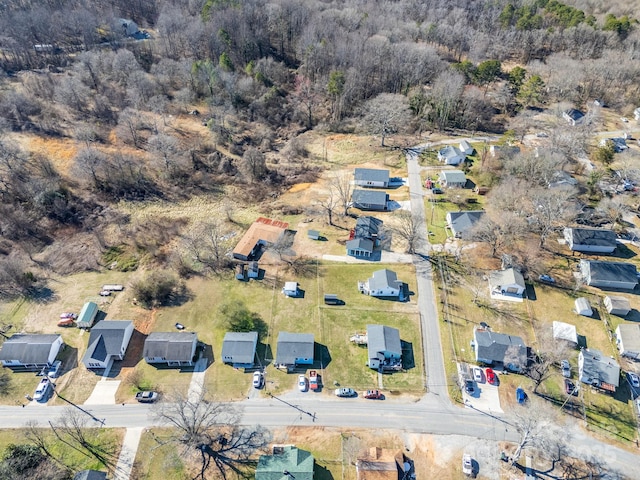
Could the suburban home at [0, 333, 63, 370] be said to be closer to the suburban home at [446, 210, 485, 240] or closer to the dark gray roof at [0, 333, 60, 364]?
the dark gray roof at [0, 333, 60, 364]

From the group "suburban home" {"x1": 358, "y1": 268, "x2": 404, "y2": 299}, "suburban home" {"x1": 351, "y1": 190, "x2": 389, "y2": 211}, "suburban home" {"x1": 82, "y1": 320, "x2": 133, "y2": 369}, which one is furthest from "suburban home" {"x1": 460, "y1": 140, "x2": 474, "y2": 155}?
"suburban home" {"x1": 82, "y1": 320, "x2": 133, "y2": 369}

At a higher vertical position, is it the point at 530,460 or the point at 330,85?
the point at 330,85

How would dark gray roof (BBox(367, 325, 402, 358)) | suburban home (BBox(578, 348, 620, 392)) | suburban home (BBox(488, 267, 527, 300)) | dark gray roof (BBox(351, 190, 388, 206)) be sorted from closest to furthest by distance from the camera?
suburban home (BBox(578, 348, 620, 392)), dark gray roof (BBox(367, 325, 402, 358)), suburban home (BBox(488, 267, 527, 300)), dark gray roof (BBox(351, 190, 388, 206))

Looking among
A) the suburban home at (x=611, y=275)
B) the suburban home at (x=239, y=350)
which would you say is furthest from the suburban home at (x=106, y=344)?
the suburban home at (x=611, y=275)

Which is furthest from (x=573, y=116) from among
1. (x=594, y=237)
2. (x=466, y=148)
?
(x=594, y=237)

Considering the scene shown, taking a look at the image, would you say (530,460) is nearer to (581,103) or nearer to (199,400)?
(199,400)

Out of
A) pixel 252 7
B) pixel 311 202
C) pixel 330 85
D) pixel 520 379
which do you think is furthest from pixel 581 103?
pixel 252 7

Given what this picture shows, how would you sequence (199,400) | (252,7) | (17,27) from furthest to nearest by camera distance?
(252,7)
(17,27)
(199,400)
